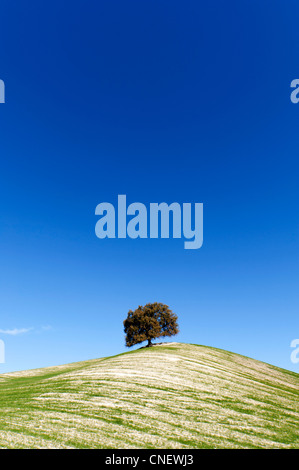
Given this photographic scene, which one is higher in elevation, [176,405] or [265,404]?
[176,405]

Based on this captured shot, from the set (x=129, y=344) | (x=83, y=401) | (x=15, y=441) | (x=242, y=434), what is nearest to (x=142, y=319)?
(x=129, y=344)

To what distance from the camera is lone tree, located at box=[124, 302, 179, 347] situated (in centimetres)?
7306

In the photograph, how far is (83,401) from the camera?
83.6 ft

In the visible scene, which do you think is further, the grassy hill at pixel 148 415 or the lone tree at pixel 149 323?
the lone tree at pixel 149 323

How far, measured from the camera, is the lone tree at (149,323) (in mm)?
73062

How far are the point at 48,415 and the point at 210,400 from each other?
641 inches

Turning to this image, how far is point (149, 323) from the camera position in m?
73.0

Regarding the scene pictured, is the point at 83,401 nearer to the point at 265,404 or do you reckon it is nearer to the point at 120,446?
the point at 120,446

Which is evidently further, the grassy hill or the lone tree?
the lone tree

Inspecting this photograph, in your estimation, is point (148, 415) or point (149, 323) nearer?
point (148, 415)
